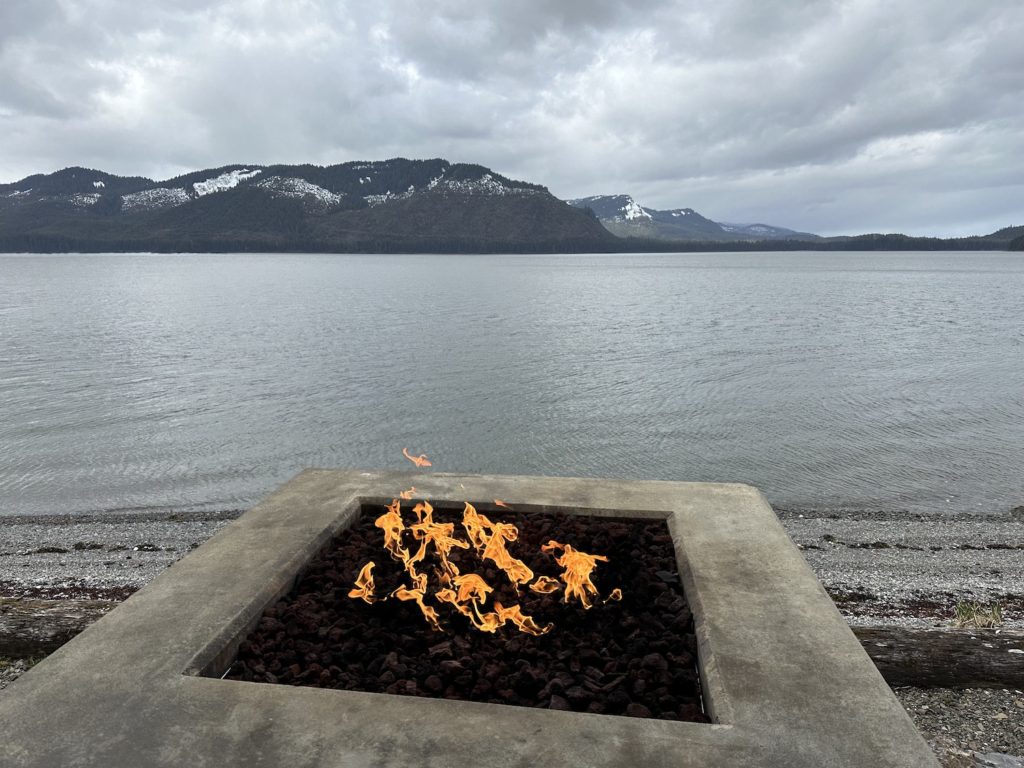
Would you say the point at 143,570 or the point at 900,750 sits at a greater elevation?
the point at 900,750

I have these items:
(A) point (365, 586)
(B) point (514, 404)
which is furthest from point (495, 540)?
(B) point (514, 404)

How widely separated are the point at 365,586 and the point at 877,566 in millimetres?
8773

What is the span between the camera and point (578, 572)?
17.5 feet

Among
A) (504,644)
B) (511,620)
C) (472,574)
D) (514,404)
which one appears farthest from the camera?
(514,404)

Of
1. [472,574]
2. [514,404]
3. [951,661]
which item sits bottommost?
[514,404]

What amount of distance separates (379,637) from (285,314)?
183 ft

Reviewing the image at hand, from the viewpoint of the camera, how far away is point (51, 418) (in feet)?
73.8

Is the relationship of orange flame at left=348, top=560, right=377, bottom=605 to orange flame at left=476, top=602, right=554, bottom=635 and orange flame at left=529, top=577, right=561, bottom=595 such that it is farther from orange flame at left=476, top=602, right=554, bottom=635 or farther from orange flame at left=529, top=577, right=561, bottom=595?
orange flame at left=529, top=577, right=561, bottom=595

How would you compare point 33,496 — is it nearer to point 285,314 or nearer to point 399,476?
point 399,476

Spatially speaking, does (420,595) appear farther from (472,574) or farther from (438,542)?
(438,542)

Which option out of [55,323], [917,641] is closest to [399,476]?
[917,641]

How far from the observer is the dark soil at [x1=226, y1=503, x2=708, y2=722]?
4.03 m

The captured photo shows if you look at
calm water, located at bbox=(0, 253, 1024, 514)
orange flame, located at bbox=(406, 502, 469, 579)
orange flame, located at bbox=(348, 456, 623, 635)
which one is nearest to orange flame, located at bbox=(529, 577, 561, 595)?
orange flame, located at bbox=(348, 456, 623, 635)

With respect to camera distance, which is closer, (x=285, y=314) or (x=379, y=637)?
(x=379, y=637)
